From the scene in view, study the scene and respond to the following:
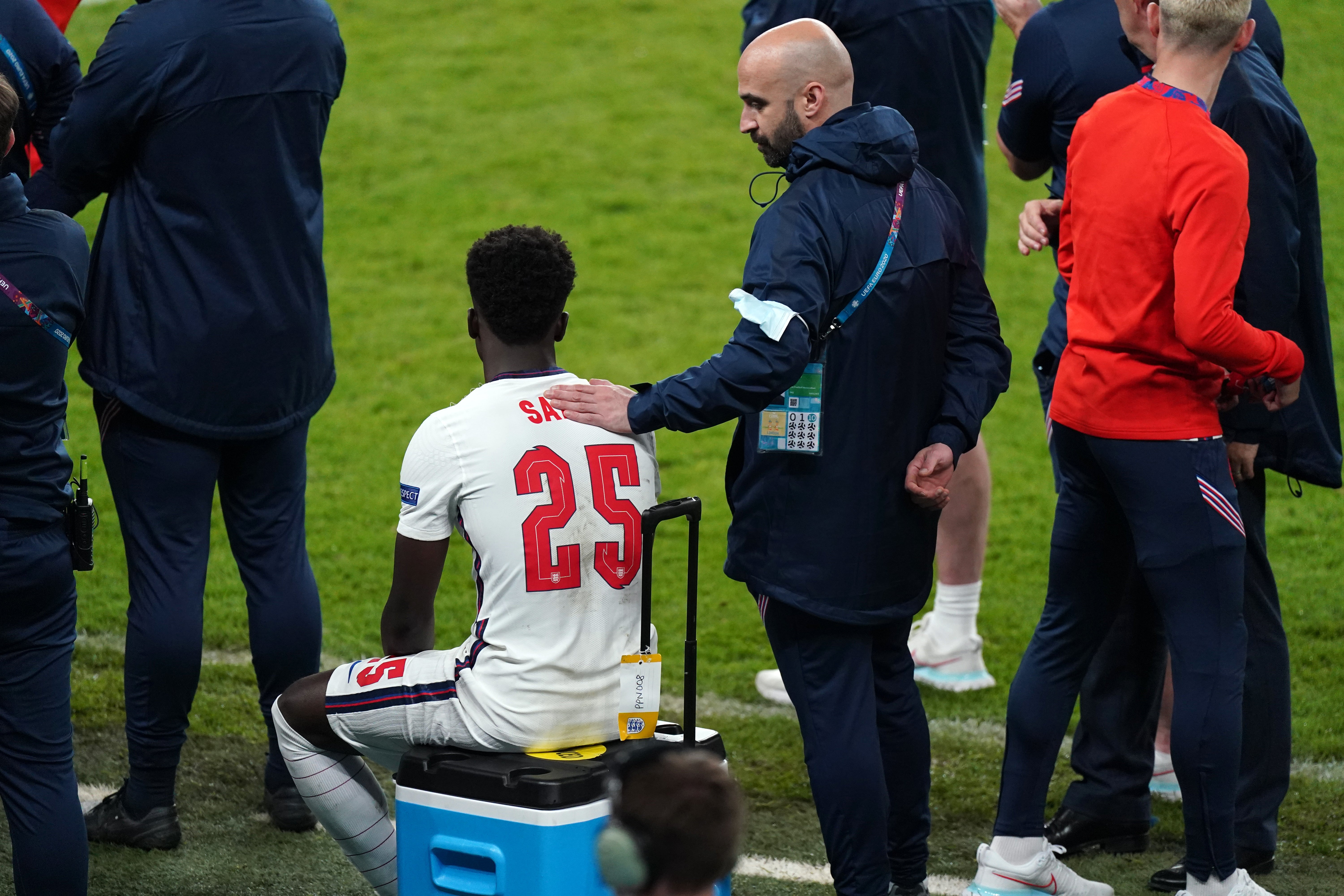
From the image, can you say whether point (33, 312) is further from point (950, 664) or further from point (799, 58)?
point (950, 664)

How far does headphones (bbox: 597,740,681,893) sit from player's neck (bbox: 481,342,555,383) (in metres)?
1.12

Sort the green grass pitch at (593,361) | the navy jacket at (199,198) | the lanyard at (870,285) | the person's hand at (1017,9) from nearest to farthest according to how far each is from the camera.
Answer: the lanyard at (870,285)
the navy jacket at (199,198)
the green grass pitch at (593,361)
the person's hand at (1017,9)

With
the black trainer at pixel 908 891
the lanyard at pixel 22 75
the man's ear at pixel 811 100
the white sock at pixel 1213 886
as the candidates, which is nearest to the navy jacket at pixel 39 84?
the lanyard at pixel 22 75

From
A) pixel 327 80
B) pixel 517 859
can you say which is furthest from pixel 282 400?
pixel 517 859

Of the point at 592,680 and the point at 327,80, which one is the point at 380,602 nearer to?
the point at 327,80

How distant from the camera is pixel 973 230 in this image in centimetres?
507

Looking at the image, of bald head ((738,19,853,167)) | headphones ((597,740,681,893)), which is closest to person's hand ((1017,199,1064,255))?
bald head ((738,19,853,167))

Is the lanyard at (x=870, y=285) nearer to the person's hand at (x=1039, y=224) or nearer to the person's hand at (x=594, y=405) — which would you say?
the person's hand at (x=594, y=405)

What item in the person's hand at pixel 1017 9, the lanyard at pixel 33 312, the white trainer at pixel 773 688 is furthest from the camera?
the white trainer at pixel 773 688

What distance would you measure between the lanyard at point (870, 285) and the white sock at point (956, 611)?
2.10 m

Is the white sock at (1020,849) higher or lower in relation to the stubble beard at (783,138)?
lower

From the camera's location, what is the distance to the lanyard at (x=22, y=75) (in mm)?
3848

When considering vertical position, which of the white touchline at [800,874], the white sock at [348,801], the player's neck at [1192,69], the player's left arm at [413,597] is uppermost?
the player's neck at [1192,69]

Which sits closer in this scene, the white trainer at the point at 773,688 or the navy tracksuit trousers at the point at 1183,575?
the navy tracksuit trousers at the point at 1183,575
